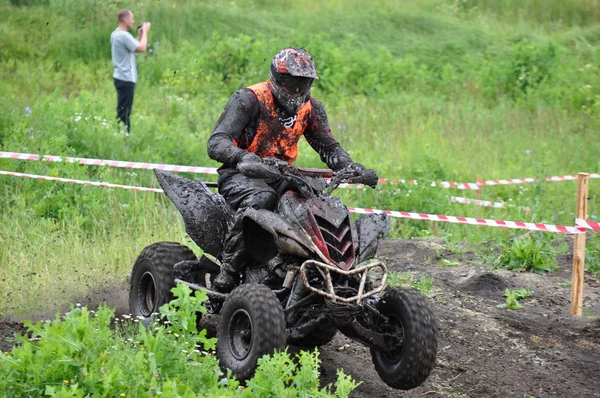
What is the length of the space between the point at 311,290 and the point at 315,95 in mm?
10921

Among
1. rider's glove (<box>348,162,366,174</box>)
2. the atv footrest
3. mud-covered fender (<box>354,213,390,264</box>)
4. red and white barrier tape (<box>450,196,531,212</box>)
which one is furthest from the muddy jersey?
red and white barrier tape (<box>450,196,531,212</box>)

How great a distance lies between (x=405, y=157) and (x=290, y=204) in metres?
6.82

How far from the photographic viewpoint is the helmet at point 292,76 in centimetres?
669

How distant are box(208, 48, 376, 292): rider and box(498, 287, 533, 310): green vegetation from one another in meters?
2.26

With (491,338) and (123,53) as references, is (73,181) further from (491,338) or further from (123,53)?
(491,338)

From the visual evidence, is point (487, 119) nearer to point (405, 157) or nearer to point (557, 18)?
point (405, 157)

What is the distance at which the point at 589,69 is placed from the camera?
16609 mm

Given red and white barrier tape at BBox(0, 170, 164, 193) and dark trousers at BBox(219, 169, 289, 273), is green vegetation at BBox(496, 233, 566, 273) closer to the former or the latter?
dark trousers at BBox(219, 169, 289, 273)

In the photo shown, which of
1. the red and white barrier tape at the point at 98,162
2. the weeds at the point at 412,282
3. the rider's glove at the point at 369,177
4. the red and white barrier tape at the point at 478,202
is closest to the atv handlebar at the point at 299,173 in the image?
the rider's glove at the point at 369,177

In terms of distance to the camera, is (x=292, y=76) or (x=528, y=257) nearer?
(x=292, y=76)

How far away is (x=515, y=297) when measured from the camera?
8.55m

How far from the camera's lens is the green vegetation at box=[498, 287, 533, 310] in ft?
27.6

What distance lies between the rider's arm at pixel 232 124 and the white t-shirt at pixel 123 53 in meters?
6.65

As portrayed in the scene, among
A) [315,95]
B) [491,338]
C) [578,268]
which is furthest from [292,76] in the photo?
[315,95]
